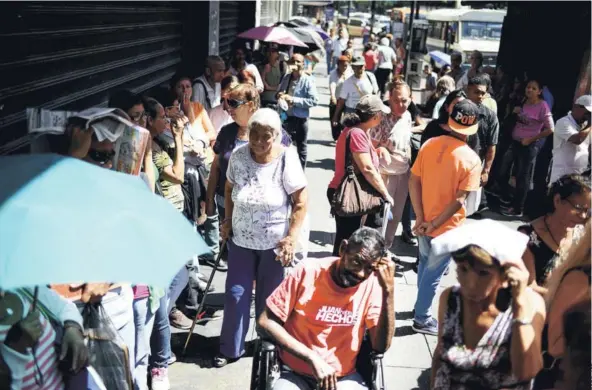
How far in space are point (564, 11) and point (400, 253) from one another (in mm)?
5392

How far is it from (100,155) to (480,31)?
18882 mm

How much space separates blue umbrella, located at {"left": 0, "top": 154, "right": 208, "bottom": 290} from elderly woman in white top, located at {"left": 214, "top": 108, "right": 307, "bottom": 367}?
1.62m

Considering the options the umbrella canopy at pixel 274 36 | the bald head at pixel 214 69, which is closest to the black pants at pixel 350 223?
the bald head at pixel 214 69

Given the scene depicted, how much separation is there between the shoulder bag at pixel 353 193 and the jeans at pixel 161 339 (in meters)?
1.65

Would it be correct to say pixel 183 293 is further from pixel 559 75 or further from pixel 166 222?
pixel 559 75

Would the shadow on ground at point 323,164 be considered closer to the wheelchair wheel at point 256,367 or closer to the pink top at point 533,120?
the pink top at point 533,120

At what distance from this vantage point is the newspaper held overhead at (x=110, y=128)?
2.82 m

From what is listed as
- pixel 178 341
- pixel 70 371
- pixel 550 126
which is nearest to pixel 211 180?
pixel 178 341

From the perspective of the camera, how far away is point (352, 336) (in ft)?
10.8

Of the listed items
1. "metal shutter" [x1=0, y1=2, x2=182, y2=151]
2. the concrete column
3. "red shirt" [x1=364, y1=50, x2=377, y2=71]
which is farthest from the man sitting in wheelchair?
"red shirt" [x1=364, y1=50, x2=377, y2=71]

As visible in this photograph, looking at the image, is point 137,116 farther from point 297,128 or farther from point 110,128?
point 297,128

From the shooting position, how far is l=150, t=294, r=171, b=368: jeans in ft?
12.7

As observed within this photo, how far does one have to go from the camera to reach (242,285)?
13.9ft

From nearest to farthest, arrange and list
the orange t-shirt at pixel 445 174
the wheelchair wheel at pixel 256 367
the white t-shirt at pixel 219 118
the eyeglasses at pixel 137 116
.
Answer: the wheelchair wheel at pixel 256 367 < the eyeglasses at pixel 137 116 < the orange t-shirt at pixel 445 174 < the white t-shirt at pixel 219 118
